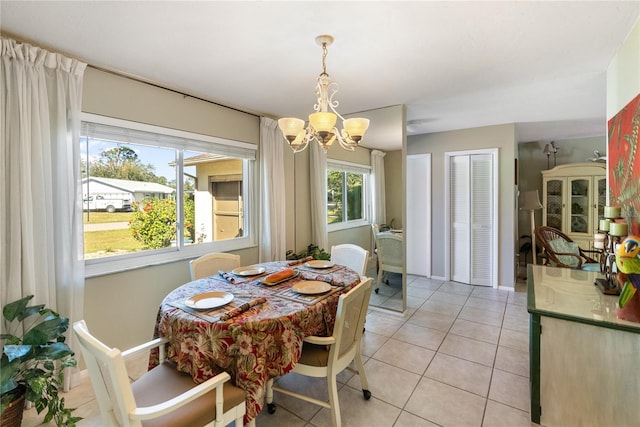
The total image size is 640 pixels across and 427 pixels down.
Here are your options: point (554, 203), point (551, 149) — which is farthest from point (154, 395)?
point (551, 149)

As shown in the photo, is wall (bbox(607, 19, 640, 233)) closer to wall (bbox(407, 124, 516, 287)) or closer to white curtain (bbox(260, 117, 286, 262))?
wall (bbox(407, 124, 516, 287))

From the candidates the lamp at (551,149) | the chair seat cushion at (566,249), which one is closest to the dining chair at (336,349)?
the chair seat cushion at (566,249)

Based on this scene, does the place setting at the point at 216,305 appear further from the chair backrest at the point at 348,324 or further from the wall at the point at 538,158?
the wall at the point at 538,158

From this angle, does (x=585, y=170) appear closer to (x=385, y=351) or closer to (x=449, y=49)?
(x=449, y=49)

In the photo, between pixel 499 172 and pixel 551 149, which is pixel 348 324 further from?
pixel 551 149

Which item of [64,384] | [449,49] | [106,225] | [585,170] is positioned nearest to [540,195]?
[585,170]

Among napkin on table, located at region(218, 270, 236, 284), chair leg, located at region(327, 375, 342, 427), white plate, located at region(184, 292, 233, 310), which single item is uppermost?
napkin on table, located at region(218, 270, 236, 284)

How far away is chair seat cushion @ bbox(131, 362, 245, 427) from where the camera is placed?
4.09 ft

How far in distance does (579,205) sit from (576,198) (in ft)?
0.41

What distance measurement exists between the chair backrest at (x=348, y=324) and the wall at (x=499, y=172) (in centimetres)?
320

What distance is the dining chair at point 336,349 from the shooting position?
1621 millimetres

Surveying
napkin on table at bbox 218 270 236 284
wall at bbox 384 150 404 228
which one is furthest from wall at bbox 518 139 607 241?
napkin on table at bbox 218 270 236 284

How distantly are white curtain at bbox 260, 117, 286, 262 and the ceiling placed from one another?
554 mm

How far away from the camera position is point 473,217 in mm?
4359
